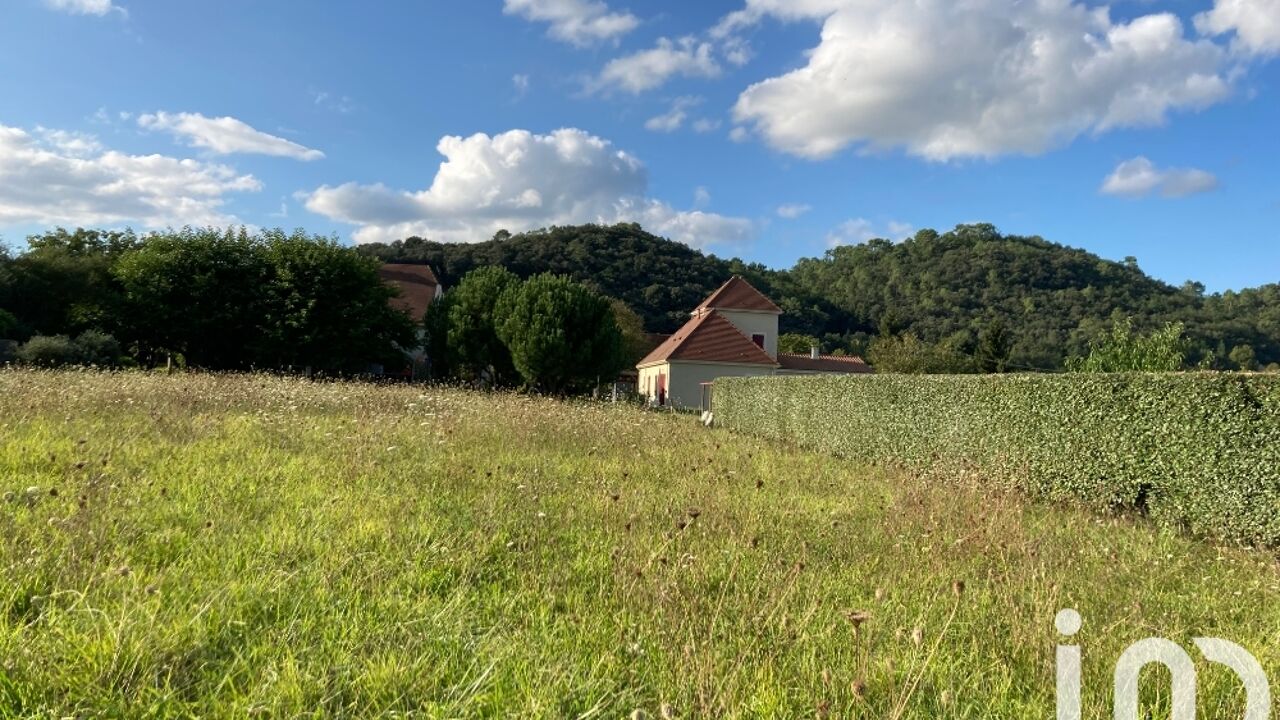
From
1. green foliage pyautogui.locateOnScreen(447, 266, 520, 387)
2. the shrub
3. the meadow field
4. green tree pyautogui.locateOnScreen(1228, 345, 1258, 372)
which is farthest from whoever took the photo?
green tree pyautogui.locateOnScreen(1228, 345, 1258, 372)

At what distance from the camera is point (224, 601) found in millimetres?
2811

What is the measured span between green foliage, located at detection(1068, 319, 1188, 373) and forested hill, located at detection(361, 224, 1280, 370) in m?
31.9

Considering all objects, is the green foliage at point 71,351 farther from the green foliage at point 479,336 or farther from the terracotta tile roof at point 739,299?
the terracotta tile roof at point 739,299

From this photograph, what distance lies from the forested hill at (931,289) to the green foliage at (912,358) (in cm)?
434

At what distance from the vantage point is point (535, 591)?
3301 mm

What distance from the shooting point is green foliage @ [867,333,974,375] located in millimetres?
49500

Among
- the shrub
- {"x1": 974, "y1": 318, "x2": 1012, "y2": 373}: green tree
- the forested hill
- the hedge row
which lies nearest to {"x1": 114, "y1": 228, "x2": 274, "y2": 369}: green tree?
the shrub

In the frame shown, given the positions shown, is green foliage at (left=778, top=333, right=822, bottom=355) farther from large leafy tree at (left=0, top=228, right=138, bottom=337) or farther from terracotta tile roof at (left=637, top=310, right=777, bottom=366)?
large leafy tree at (left=0, top=228, right=138, bottom=337)

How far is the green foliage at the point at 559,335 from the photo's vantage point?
94.9 feet

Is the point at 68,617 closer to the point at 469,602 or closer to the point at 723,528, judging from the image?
the point at 469,602

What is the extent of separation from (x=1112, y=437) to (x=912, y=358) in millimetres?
44467

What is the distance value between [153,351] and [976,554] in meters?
33.3

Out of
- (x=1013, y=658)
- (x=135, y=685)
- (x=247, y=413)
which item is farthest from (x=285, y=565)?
(x=247, y=413)

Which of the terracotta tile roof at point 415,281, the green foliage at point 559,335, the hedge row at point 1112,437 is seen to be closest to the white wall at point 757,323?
the green foliage at point 559,335
